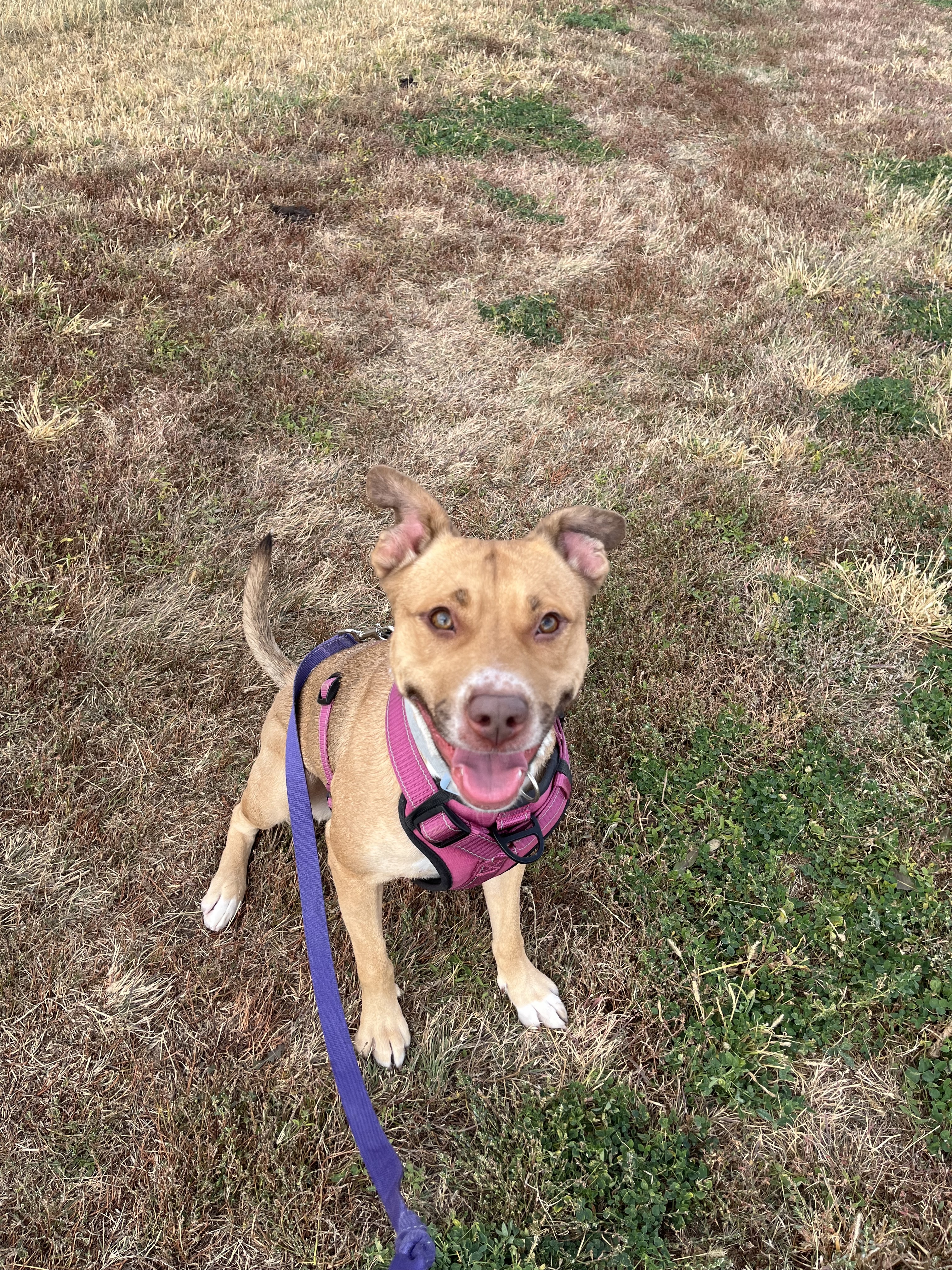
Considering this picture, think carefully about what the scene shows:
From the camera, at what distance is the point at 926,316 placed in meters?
7.02

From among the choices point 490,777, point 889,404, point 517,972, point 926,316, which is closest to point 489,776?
point 490,777

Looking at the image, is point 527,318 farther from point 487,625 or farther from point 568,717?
point 487,625

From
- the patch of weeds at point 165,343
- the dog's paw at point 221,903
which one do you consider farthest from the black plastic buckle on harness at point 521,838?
the patch of weeds at point 165,343

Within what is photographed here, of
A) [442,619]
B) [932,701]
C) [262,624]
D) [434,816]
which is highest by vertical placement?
[442,619]

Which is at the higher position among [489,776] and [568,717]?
[489,776]

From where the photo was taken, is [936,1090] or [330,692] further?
[330,692]

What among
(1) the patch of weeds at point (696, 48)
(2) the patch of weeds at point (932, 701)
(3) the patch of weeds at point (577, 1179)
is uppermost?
(1) the patch of weeds at point (696, 48)

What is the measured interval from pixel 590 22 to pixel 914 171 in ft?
25.4

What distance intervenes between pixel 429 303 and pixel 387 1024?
642 centimetres

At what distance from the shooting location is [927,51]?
1532 centimetres

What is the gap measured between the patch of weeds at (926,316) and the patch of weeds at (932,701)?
4193 millimetres

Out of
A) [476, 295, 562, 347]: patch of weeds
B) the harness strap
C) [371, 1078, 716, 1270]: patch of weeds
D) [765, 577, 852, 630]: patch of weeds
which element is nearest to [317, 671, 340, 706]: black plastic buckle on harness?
the harness strap

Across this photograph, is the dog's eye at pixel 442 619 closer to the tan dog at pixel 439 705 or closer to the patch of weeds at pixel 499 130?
the tan dog at pixel 439 705

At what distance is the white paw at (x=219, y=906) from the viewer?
126 inches
